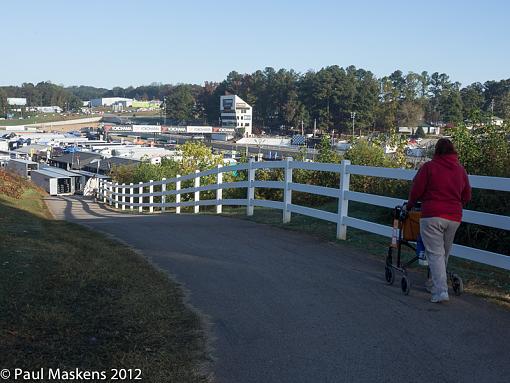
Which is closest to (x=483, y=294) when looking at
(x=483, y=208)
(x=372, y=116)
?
(x=483, y=208)

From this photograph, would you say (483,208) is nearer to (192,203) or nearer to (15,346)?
(15,346)

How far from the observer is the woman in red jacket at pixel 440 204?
6.11 metres

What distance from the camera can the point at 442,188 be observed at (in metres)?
6.13

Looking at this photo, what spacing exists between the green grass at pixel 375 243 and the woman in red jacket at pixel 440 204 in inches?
28.4

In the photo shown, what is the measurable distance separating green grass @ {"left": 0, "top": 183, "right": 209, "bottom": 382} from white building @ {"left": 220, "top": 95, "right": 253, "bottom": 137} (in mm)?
95725

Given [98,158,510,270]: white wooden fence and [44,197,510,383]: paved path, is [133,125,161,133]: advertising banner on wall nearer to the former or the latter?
[98,158,510,270]: white wooden fence

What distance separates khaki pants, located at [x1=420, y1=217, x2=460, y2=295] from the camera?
20.0 feet

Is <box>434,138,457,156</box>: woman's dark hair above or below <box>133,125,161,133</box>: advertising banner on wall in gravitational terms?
above

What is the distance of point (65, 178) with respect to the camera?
4959cm

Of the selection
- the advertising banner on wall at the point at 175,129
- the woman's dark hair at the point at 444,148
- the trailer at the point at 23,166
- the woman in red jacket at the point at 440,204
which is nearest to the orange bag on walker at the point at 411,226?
the woman in red jacket at the point at 440,204

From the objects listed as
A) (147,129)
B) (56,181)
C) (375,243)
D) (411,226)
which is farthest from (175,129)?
(411,226)

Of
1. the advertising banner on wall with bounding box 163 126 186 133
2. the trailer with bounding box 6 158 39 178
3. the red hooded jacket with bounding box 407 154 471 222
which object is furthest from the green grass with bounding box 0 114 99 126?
the red hooded jacket with bounding box 407 154 471 222

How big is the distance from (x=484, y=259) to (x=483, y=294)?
0.61 meters

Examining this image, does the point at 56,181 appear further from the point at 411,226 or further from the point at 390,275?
the point at 411,226
